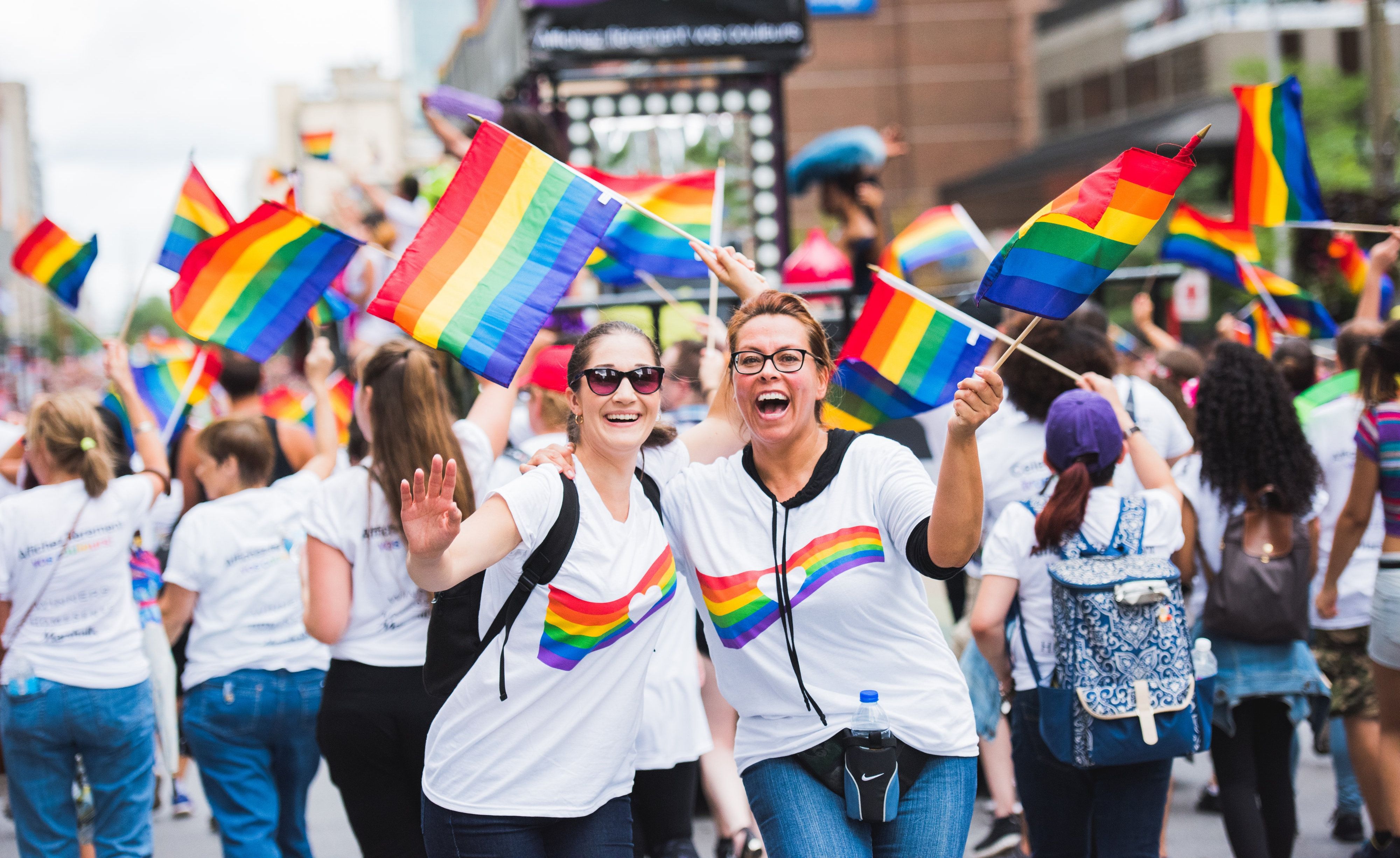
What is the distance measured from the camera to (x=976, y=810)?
20.7 feet

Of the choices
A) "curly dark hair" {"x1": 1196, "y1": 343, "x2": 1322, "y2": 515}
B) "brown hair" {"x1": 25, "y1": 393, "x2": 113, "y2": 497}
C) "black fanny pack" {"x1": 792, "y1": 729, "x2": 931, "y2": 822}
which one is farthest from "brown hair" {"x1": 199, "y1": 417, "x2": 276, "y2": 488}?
"curly dark hair" {"x1": 1196, "y1": 343, "x2": 1322, "y2": 515}

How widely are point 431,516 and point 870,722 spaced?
43.9 inches

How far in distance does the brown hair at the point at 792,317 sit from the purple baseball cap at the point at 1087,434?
103cm

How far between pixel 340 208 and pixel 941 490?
6.64 meters

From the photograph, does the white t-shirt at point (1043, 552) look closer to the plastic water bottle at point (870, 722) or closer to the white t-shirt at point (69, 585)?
the plastic water bottle at point (870, 722)

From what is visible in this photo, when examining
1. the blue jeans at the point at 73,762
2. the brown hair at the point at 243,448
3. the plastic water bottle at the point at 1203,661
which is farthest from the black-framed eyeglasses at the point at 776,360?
the blue jeans at the point at 73,762

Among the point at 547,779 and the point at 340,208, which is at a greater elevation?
the point at 340,208

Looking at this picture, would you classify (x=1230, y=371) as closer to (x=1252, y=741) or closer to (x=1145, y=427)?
(x=1145, y=427)

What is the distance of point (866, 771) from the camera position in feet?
9.70

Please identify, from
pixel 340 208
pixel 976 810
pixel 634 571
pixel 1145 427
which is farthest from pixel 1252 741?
pixel 340 208

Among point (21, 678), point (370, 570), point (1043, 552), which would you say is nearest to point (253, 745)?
point (21, 678)

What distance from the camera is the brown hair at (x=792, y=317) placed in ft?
10.7

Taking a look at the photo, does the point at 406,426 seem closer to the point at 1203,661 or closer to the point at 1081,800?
the point at 1081,800

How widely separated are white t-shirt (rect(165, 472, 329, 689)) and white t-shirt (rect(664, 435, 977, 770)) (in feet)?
7.26
